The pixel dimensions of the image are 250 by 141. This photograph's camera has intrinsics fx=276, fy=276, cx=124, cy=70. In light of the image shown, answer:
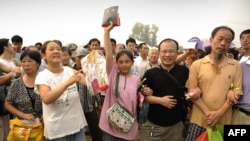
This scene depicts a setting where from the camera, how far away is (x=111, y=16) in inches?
108

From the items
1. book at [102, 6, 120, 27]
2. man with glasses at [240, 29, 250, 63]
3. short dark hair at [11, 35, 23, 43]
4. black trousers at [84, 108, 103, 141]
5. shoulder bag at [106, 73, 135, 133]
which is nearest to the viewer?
book at [102, 6, 120, 27]

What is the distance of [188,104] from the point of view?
119 inches

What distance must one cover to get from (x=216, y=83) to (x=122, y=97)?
3.10 feet

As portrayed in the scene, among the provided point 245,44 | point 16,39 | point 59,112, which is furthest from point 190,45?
point 16,39

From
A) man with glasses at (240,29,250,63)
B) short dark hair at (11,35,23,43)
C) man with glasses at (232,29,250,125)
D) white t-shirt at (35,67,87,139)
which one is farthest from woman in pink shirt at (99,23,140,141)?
short dark hair at (11,35,23,43)

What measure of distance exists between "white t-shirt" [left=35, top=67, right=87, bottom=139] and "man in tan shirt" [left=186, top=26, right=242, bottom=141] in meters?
1.17

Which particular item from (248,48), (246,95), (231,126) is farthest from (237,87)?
(248,48)

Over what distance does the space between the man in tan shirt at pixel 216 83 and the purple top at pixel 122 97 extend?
0.58 metres

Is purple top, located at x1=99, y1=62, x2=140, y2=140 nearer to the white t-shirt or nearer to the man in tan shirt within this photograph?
the white t-shirt

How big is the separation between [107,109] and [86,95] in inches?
43.7

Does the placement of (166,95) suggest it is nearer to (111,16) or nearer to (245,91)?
(245,91)

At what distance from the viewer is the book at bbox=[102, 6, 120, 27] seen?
2705 mm

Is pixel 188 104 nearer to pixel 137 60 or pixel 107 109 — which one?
pixel 107 109

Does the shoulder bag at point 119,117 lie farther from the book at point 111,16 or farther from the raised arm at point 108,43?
the book at point 111,16
